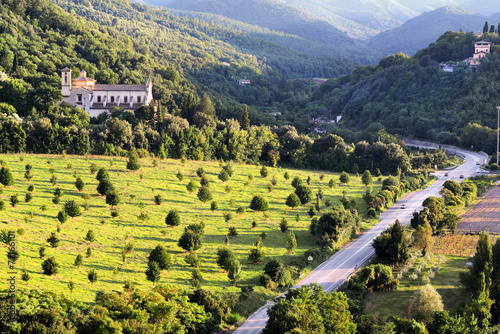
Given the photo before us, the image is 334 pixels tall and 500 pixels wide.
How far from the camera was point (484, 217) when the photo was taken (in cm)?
4866

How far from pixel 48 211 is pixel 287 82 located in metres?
135

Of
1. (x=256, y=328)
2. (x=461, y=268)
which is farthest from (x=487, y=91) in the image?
(x=256, y=328)

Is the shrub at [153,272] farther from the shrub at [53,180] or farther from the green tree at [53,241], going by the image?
the shrub at [53,180]

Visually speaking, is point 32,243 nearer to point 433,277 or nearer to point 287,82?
point 433,277

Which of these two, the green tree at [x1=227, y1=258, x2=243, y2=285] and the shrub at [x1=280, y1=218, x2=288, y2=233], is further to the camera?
the shrub at [x1=280, y1=218, x2=288, y2=233]

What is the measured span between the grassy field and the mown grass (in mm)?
7325

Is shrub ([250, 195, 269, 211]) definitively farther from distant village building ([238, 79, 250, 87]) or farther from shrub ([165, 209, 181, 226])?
distant village building ([238, 79, 250, 87])

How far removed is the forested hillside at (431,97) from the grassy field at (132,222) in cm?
5193

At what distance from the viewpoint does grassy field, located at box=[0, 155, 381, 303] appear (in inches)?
1126

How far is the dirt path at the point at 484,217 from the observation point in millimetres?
45406

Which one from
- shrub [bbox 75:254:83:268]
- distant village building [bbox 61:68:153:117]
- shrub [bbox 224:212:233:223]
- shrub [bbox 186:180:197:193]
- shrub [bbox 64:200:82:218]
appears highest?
distant village building [bbox 61:68:153:117]

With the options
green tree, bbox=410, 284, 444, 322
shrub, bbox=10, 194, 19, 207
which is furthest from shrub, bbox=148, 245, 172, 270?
green tree, bbox=410, 284, 444, 322

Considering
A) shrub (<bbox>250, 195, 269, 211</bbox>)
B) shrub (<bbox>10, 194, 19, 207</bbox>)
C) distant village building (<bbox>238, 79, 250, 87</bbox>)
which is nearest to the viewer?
shrub (<bbox>10, 194, 19, 207</bbox>)

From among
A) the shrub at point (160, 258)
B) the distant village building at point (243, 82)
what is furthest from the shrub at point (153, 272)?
the distant village building at point (243, 82)
